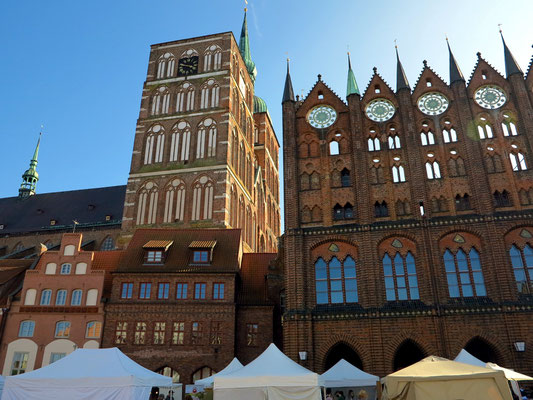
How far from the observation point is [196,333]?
27391 millimetres

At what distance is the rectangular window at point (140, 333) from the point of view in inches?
1084

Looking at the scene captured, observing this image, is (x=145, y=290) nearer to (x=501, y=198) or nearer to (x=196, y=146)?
(x=196, y=146)

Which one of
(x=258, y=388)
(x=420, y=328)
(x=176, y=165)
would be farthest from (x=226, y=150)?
(x=258, y=388)

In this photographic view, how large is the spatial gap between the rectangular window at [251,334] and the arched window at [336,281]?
6.03 m

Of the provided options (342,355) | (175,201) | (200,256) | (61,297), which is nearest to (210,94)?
(175,201)

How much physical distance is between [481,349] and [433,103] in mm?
14215

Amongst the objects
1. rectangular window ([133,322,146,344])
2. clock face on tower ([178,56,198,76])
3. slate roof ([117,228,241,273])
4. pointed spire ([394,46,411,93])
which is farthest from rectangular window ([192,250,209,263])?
clock face on tower ([178,56,198,76])

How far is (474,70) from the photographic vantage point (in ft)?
90.0

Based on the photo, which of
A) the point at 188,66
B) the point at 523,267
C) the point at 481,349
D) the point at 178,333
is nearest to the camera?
the point at 523,267

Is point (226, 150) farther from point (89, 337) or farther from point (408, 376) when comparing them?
point (408, 376)

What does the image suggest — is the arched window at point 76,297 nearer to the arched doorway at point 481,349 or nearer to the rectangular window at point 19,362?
the rectangular window at point 19,362

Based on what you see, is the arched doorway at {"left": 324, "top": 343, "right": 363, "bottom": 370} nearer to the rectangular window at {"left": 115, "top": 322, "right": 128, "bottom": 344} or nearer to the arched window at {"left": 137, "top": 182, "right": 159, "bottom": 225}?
the rectangular window at {"left": 115, "top": 322, "right": 128, "bottom": 344}

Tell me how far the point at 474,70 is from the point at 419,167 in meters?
7.82

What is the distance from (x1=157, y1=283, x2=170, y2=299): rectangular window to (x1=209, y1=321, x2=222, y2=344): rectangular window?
3.75 meters
